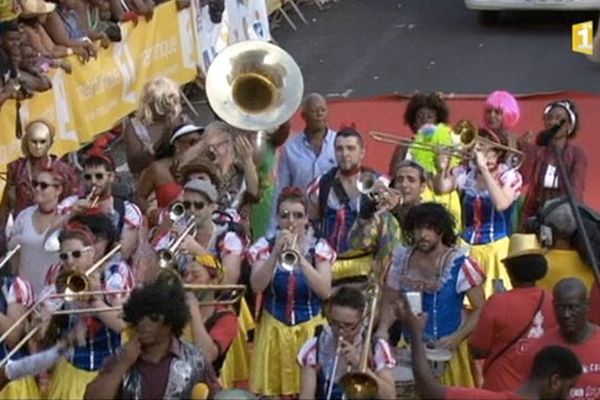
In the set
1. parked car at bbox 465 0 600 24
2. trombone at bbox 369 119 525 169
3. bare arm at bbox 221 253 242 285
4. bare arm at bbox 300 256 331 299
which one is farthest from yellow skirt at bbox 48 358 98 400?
parked car at bbox 465 0 600 24

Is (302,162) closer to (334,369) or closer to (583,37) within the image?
(334,369)

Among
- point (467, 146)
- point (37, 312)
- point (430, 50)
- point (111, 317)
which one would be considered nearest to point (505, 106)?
point (467, 146)

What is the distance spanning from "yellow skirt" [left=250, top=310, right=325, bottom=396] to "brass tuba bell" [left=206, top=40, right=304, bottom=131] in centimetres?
239

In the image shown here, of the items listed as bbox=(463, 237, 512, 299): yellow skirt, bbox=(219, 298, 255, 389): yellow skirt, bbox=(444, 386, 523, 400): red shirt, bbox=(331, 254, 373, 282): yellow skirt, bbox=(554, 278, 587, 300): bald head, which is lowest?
bbox=(463, 237, 512, 299): yellow skirt

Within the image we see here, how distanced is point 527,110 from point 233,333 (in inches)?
365

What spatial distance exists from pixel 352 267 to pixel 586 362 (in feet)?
8.25

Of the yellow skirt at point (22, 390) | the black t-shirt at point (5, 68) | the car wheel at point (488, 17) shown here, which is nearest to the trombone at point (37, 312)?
the yellow skirt at point (22, 390)

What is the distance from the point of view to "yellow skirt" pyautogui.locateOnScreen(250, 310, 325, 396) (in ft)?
34.5

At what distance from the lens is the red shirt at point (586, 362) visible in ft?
29.5

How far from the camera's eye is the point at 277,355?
1060 centimetres

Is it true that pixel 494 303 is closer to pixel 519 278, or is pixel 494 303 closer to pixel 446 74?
pixel 519 278

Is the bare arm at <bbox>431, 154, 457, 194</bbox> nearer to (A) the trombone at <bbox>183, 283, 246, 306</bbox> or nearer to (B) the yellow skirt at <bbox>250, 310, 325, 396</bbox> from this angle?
(B) the yellow skirt at <bbox>250, 310, 325, 396</bbox>

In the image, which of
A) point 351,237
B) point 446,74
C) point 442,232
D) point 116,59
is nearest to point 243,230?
point 351,237

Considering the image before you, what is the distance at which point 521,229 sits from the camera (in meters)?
12.7
